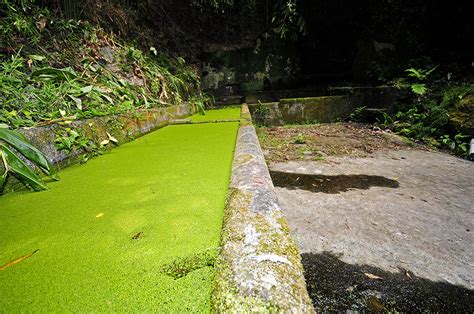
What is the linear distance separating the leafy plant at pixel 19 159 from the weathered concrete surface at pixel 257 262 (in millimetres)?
1064

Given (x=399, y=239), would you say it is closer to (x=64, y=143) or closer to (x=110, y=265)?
(x=110, y=265)

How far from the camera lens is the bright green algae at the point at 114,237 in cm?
51

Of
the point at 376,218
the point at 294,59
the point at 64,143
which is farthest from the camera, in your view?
the point at 294,59

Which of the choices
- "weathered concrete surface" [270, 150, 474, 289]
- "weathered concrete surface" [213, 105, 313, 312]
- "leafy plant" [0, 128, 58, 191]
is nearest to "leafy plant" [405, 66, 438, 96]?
→ "weathered concrete surface" [270, 150, 474, 289]

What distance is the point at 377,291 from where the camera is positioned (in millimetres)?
912

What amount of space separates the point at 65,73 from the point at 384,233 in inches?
112

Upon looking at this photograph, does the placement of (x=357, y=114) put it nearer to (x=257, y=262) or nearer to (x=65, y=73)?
(x=65, y=73)

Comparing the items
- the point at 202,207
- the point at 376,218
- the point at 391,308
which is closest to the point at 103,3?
the point at 202,207

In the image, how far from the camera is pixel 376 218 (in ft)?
4.64

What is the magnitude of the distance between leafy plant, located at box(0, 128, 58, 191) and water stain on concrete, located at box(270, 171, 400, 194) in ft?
5.34

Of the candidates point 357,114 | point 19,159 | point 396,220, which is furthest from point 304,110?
point 19,159

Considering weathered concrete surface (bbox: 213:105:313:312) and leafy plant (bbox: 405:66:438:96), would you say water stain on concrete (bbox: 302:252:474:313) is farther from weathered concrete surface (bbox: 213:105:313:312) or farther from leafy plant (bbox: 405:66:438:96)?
leafy plant (bbox: 405:66:438:96)

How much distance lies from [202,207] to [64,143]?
129 centimetres

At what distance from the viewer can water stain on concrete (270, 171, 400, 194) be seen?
74.1 inches
